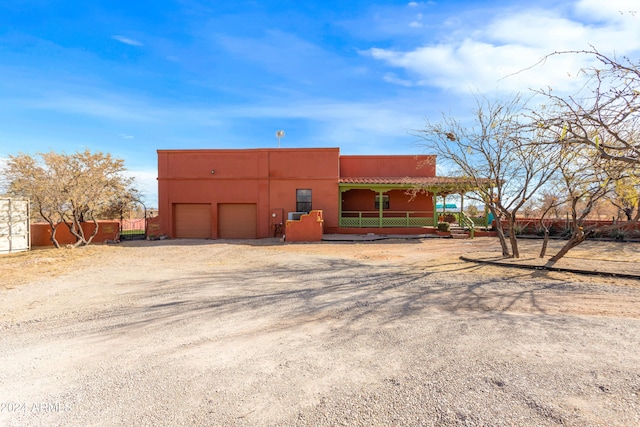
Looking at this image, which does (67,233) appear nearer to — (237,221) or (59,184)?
(59,184)

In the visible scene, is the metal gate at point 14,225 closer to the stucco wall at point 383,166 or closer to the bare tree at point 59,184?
the bare tree at point 59,184

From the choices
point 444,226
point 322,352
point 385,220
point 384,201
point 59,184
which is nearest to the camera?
point 322,352

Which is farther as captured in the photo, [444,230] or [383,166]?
[383,166]

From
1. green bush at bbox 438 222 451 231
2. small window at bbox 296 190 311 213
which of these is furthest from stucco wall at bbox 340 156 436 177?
green bush at bbox 438 222 451 231

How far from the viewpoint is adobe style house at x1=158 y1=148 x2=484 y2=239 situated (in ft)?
68.7

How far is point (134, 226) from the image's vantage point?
2528 cm

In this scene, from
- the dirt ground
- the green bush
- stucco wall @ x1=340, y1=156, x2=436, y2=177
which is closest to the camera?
the dirt ground

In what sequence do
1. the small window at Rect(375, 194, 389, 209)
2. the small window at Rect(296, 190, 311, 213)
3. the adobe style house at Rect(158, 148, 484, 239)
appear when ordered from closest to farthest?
the adobe style house at Rect(158, 148, 484, 239)
the small window at Rect(296, 190, 311, 213)
the small window at Rect(375, 194, 389, 209)

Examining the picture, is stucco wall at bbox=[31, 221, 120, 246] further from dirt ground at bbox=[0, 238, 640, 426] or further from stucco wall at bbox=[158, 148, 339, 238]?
dirt ground at bbox=[0, 238, 640, 426]

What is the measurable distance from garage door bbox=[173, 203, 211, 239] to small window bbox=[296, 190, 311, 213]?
5726 millimetres

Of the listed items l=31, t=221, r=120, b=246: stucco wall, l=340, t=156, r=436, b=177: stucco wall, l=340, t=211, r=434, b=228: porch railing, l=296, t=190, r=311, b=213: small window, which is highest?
l=340, t=156, r=436, b=177: stucco wall

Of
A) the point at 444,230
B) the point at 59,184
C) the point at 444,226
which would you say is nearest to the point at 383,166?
the point at 444,226

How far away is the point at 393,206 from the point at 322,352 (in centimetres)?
1972

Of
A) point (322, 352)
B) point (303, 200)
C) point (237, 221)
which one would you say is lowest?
point (322, 352)
